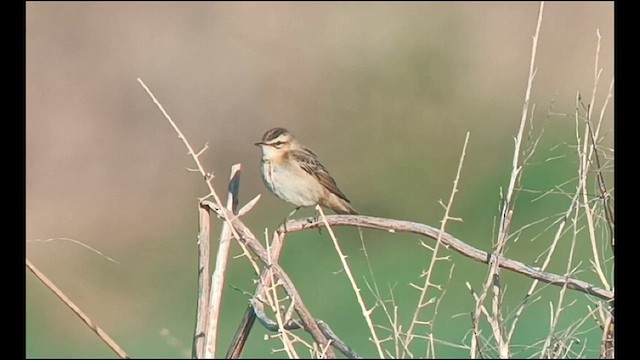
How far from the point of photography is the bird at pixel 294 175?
5.70 meters

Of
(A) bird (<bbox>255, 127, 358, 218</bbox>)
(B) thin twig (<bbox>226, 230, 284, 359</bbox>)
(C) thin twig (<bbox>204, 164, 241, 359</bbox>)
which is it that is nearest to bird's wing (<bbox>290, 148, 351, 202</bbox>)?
(A) bird (<bbox>255, 127, 358, 218</bbox>)

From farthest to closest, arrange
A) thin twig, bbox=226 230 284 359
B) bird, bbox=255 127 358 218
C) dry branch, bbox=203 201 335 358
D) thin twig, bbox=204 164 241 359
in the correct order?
1. bird, bbox=255 127 358 218
2. thin twig, bbox=226 230 284 359
3. dry branch, bbox=203 201 335 358
4. thin twig, bbox=204 164 241 359

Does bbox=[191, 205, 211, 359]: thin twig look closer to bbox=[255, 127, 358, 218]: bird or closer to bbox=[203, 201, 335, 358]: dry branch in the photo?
bbox=[203, 201, 335, 358]: dry branch

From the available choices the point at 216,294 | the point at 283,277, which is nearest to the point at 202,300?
the point at 216,294

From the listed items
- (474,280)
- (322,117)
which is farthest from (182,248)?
(474,280)

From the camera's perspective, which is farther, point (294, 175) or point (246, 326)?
point (294, 175)

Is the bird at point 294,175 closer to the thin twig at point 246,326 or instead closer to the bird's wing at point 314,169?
the bird's wing at point 314,169

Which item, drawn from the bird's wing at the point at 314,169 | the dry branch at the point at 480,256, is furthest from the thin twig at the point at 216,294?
the bird's wing at the point at 314,169

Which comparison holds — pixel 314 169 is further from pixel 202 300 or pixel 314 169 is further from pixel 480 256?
pixel 202 300

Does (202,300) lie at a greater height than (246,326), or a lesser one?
greater

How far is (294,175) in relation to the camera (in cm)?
573

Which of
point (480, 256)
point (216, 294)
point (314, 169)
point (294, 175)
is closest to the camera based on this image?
point (216, 294)

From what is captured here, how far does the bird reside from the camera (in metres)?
5.70
